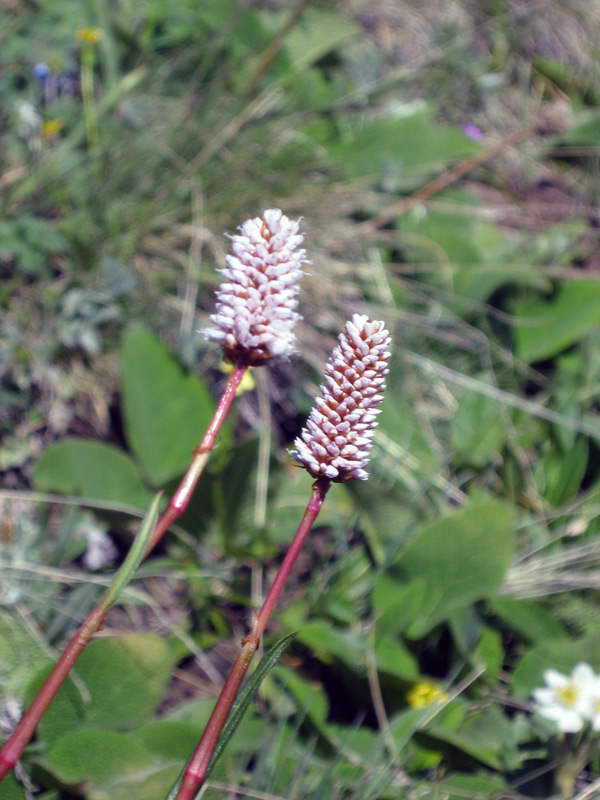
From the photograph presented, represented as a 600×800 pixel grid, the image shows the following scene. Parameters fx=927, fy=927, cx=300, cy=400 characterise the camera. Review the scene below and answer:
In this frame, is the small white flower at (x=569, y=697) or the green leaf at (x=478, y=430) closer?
the small white flower at (x=569, y=697)

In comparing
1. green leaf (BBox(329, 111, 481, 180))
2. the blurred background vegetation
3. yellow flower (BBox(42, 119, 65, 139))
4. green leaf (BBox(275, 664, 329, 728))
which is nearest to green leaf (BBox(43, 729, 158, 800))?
the blurred background vegetation

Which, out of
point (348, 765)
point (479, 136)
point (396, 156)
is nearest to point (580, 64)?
point (479, 136)

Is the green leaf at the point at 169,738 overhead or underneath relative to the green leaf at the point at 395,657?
underneath

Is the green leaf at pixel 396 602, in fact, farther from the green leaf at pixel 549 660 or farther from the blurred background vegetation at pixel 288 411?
the green leaf at pixel 549 660

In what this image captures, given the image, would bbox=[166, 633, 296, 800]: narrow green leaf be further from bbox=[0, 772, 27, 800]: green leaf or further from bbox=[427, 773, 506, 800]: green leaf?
bbox=[427, 773, 506, 800]: green leaf

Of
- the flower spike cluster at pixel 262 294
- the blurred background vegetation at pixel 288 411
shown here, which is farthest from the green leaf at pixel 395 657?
the flower spike cluster at pixel 262 294

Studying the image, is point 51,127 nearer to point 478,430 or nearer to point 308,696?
point 478,430

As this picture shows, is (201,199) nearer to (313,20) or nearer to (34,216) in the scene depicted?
(34,216)
